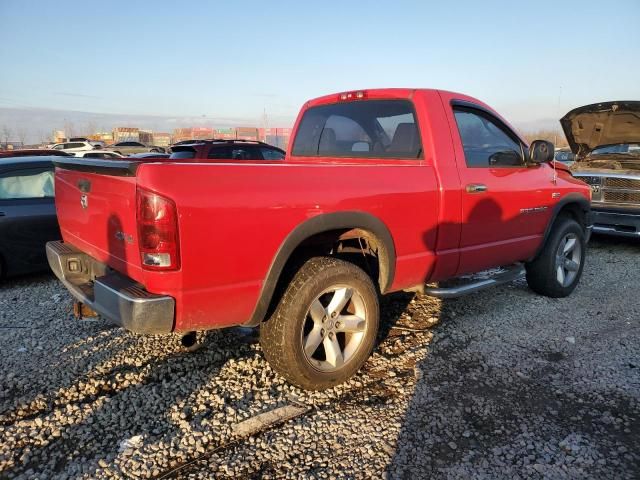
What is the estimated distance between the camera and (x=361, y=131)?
4164 millimetres

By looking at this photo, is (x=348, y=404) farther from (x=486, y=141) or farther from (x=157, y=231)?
(x=486, y=141)

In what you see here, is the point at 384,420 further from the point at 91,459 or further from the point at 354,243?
the point at 91,459

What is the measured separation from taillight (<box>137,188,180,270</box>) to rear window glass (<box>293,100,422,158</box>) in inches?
81.4

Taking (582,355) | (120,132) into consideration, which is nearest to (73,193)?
(582,355)

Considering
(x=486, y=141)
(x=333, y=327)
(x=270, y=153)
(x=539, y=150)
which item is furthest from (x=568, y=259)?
(x=270, y=153)

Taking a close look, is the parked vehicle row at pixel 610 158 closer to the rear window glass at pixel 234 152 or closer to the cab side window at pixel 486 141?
the cab side window at pixel 486 141

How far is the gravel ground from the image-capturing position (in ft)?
7.79

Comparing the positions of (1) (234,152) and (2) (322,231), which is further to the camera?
(1) (234,152)

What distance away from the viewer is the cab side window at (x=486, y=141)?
383 cm

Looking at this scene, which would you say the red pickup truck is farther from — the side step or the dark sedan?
the dark sedan

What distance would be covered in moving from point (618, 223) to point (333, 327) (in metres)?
6.34

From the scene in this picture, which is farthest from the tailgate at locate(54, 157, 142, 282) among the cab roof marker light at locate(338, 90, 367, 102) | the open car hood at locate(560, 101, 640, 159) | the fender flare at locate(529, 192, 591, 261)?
the open car hood at locate(560, 101, 640, 159)

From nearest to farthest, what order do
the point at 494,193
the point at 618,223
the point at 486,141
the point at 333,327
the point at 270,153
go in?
the point at 333,327
the point at 494,193
the point at 486,141
the point at 618,223
the point at 270,153

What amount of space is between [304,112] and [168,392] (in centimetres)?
300
